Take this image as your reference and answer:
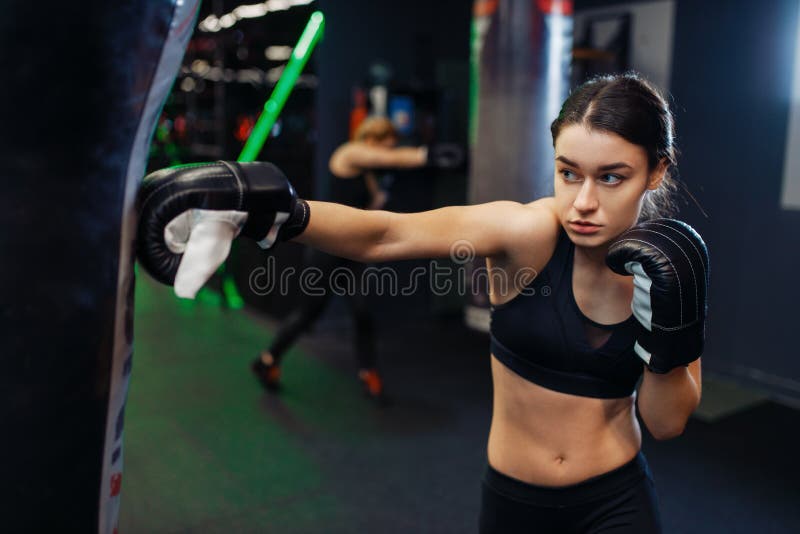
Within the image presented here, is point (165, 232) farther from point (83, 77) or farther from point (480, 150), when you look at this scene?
point (480, 150)

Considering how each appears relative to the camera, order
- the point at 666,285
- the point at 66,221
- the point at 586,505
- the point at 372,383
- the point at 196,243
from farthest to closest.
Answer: the point at 372,383 < the point at 586,505 < the point at 666,285 < the point at 196,243 < the point at 66,221

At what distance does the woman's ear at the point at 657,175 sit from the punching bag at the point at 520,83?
1.51m

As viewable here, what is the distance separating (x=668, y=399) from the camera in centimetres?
125

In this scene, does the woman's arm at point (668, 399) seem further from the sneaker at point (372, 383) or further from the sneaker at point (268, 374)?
the sneaker at point (268, 374)

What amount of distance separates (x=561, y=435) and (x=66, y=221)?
968 mm

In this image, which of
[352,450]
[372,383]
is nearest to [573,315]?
[352,450]

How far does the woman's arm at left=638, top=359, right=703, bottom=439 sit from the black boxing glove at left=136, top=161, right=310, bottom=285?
2.27ft

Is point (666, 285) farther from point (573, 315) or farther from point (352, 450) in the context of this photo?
point (352, 450)

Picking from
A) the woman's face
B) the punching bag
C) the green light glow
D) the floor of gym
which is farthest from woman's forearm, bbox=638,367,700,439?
the green light glow

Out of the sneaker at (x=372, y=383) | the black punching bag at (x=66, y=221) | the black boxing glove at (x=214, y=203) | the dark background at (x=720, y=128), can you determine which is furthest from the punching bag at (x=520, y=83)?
the black punching bag at (x=66, y=221)

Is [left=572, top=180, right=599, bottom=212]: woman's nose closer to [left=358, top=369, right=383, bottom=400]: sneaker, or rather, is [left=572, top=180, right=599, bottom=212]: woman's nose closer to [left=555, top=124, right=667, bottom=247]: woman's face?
[left=555, top=124, right=667, bottom=247]: woman's face

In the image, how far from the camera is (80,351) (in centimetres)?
80

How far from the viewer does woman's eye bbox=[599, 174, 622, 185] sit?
3.87 feet

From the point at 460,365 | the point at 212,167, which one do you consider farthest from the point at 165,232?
the point at 460,365
